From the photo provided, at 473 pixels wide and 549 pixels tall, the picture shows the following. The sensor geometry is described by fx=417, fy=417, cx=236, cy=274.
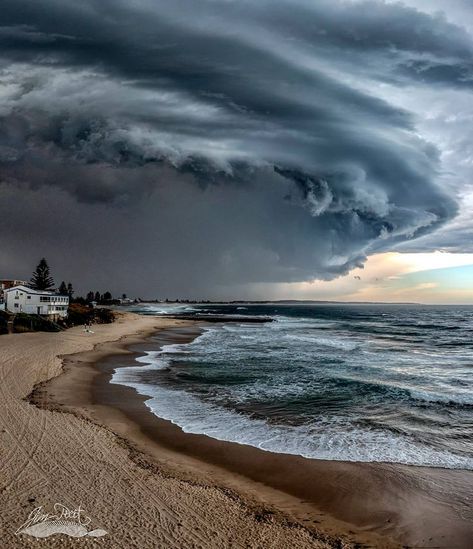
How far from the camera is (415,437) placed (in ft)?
51.5

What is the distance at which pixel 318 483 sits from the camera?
1166 cm

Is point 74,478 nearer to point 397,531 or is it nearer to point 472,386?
point 397,531

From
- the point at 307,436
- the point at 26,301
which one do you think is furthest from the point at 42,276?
→ the point at 307,436

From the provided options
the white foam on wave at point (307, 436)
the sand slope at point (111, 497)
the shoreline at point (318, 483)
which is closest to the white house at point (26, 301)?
the white foam on wave at point (307, 436)

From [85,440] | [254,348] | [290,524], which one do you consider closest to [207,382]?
[85,440]

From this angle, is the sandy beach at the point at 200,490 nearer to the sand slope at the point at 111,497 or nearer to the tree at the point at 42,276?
the sand slope at the point at 111,497

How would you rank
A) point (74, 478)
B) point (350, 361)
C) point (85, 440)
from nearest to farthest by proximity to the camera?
point (74, 478) → point (85, 440) → point (350, 361)

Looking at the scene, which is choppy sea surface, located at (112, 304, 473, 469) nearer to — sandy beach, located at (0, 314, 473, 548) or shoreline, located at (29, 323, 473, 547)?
shoreline, located at (29, 323, 473, 547)

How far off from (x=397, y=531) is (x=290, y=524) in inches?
94.6

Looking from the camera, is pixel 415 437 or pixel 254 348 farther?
pixel 254 348

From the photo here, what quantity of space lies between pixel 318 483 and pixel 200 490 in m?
3.42

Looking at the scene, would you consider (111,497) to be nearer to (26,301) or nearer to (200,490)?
(200,490)

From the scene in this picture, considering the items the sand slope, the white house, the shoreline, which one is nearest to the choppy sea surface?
the shoreline

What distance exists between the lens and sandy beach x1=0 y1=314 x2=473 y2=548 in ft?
28.6
